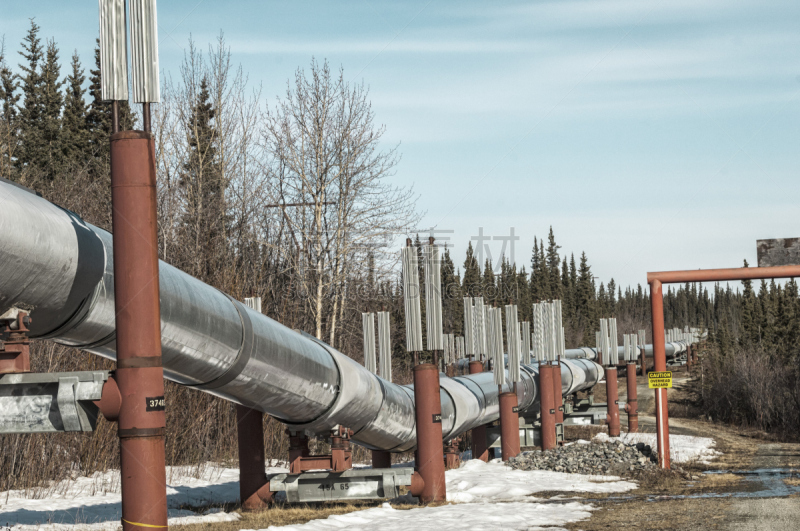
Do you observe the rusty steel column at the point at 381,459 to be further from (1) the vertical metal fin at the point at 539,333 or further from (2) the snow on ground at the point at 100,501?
(1) the vertical metal fin at the point at 539,333

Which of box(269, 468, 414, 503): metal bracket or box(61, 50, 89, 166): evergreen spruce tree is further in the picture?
box(61, 50, 89, 166): evergreen spruce tree

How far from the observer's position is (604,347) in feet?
102

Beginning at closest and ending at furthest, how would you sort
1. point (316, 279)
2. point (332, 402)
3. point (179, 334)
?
point (179, 334) → point (332, 402) → point (316, 279)

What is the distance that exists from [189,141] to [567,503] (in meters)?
22.1

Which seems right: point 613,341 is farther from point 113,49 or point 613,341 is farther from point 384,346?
point 113,49

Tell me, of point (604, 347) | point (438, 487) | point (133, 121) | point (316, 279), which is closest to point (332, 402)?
point (438, 487)

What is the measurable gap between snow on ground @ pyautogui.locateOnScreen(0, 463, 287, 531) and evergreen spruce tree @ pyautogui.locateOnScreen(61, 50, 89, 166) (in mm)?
29277

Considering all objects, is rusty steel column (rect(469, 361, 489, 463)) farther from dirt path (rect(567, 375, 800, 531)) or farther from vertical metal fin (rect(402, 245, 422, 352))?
vertical metal fin (rect(402, 245, 422, 352))

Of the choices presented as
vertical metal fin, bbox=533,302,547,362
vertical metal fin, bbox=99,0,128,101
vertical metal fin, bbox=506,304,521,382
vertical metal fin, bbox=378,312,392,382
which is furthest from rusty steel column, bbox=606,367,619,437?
vertical metal fin, bbox=99,0,128,101

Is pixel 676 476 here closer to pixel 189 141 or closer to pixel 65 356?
pixel 65 356

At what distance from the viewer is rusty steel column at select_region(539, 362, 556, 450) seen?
20703 millimetres

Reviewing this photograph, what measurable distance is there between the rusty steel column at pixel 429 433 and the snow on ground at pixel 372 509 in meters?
0.38

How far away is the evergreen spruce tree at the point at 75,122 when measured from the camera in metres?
45.7

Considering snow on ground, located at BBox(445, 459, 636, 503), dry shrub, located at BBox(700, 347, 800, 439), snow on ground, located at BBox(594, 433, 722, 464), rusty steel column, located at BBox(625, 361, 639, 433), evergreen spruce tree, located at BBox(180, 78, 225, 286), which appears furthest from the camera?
dry shrub, located at BBox(700, 347, 800, 439)
